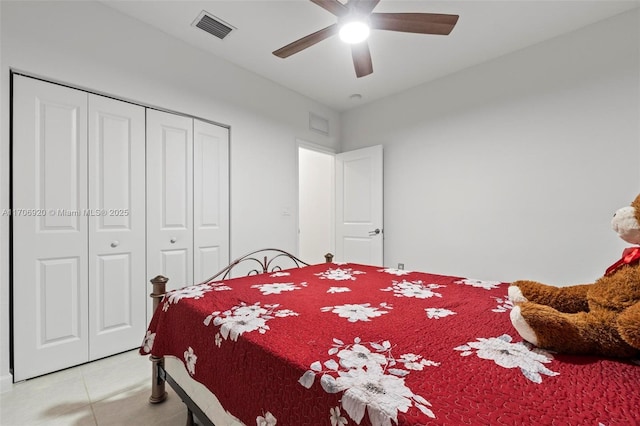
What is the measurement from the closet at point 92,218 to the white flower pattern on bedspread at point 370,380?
223cm

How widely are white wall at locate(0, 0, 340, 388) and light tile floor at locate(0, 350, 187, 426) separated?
0.25m

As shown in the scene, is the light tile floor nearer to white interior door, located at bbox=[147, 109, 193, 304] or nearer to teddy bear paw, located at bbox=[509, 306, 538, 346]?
white interior door, located at bbox=[147, 109, 193, 304]

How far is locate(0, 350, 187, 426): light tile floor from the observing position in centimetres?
156

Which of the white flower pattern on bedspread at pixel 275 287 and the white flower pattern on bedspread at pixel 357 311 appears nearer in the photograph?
the white flower pattern on bedspread at pixel 357 311

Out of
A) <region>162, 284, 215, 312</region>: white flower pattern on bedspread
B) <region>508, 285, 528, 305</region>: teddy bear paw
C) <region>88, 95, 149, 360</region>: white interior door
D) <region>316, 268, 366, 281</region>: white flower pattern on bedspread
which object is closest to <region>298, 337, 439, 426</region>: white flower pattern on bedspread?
<region>508, 285, 528, 305</region>: teddy bear paw

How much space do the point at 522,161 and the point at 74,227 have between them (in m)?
3.90

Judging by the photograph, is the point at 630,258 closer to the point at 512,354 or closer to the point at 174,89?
the point at 512,354

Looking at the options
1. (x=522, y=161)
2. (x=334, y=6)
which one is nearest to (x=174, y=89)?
(x=334, y=6)

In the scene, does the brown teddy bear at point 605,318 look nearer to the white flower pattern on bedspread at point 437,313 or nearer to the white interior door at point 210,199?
the white flower pattern on bedspread at point 437,313

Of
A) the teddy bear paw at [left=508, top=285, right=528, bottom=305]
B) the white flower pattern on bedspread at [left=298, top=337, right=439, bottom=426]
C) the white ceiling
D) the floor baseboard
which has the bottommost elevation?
the floor baseboard

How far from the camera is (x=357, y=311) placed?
1194 millimetres

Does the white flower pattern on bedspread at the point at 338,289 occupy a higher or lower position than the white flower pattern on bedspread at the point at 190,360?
higher

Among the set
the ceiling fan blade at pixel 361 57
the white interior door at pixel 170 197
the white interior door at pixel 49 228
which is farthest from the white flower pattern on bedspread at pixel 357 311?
the white interior door at pixel 49 228

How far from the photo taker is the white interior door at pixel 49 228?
1.92m
